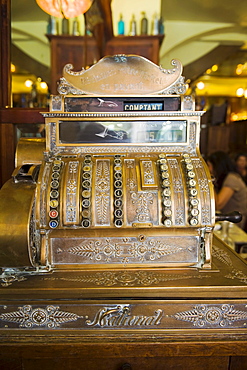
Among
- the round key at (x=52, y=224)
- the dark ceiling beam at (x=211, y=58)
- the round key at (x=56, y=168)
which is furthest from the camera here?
the dark ceiling beam at (x=211, y=58)

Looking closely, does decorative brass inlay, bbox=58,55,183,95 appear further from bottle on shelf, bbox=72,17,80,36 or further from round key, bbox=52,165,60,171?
bottle on shelf, bbox=72,17,80,36

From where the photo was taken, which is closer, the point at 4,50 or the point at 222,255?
the point at 222,255

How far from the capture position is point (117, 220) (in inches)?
49.7

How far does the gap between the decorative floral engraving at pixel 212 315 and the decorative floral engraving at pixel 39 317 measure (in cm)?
45

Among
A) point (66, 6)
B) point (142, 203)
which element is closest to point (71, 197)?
point (142, 203)

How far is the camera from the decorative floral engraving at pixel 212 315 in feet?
3.73

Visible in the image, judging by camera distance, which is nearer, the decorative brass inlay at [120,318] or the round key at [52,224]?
the decorative brass inlay at [120,318]

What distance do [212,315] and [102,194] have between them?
0.69 meters

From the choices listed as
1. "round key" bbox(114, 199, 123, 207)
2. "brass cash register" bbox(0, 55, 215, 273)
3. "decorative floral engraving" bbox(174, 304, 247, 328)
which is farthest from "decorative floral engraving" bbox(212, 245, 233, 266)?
"round key" bbox(114, 199, 123, 207)

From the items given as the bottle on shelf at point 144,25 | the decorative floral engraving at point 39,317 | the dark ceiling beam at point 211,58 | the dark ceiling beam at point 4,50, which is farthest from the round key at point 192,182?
the dark ceiling beam at point 211,58

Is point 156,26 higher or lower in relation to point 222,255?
higher

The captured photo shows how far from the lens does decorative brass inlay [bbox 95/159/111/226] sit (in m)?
1.27

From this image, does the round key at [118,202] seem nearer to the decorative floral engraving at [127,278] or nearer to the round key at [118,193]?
the round key at [118,193]

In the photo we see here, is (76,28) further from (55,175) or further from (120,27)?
(55,175)
